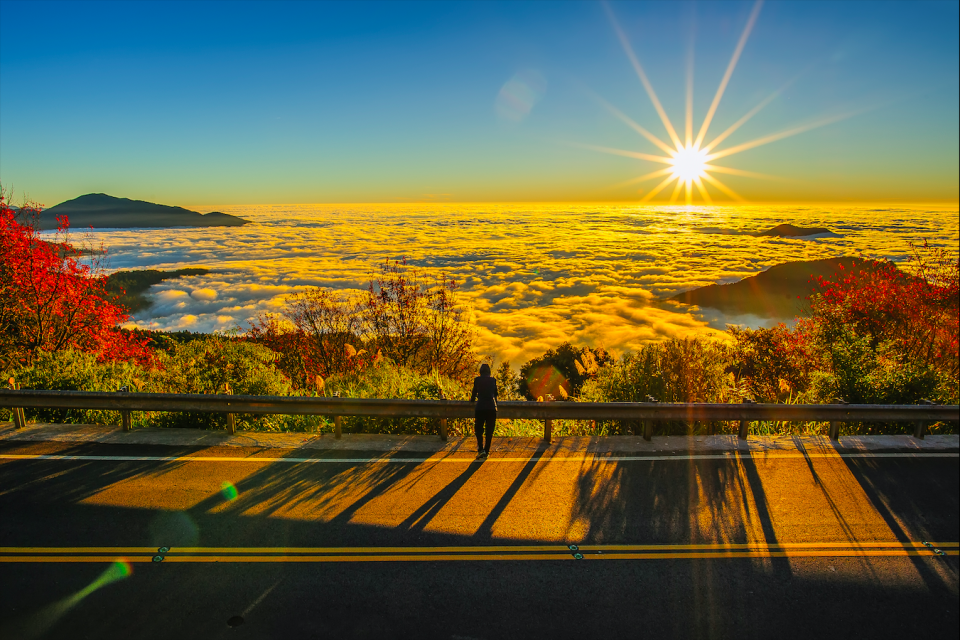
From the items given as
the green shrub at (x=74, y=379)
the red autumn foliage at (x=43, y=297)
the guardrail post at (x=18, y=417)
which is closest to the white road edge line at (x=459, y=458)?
the guardrail post at (x=18, y=417)

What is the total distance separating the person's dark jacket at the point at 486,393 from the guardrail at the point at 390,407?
1.26 feet

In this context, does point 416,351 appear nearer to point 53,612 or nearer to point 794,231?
point 53,612

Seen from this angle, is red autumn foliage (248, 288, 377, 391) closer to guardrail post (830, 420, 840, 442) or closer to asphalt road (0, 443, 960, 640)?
asphalt road (0, 443, 960, 640)

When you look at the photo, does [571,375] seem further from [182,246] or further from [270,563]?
[182,246]

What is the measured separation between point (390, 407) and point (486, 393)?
1.68 m

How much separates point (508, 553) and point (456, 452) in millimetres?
2865

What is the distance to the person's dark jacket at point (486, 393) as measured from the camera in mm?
8211

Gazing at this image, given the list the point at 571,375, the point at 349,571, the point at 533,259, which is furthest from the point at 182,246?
the point at 349,571

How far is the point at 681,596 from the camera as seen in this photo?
5.06 m

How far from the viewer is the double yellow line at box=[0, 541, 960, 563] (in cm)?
548

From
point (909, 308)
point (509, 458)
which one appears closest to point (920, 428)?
point (509, 458)

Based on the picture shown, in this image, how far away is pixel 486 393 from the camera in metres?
8.27

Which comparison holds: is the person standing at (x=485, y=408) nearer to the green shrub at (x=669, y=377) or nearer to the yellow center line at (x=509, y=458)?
the yellow center line at (x=509, y=458)

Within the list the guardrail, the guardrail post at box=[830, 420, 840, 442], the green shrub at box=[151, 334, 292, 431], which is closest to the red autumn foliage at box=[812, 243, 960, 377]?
the guardrail post at box=[830, 420, 840, 442]
